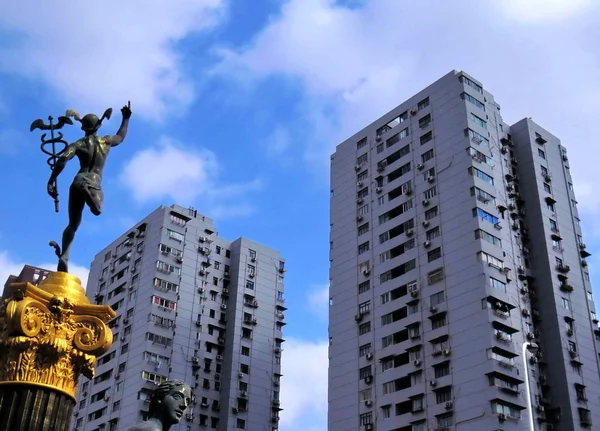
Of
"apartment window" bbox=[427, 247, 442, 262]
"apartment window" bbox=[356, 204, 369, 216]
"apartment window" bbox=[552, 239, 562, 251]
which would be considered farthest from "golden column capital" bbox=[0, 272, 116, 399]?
"apartment window" bbox=[356, 204, 369, 216]

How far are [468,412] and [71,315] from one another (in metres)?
48.7

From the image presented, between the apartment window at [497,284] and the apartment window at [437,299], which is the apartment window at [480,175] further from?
the apartment window at [437,299]

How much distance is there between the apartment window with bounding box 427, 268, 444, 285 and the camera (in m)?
60.7

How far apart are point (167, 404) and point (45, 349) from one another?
2411 millimetres

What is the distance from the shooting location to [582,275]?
221 feet

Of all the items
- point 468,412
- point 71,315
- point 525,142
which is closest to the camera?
point 71,315

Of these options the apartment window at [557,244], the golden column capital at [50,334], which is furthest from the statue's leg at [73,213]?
the apartment window at [557,244]

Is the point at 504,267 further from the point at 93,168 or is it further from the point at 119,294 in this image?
the point at 93,168

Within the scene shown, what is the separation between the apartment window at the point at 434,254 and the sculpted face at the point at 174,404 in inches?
2193

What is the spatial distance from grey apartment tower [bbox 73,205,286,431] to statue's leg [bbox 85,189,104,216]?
63082 mm

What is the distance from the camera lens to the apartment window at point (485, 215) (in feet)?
200

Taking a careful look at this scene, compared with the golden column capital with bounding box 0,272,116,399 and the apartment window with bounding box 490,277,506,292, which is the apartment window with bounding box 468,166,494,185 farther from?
the golden column capital with bounding box 0,272,116,399

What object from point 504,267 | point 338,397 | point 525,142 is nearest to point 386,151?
point 525,142

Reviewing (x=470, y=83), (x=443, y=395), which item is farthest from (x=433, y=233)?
(x=470, y=83)
